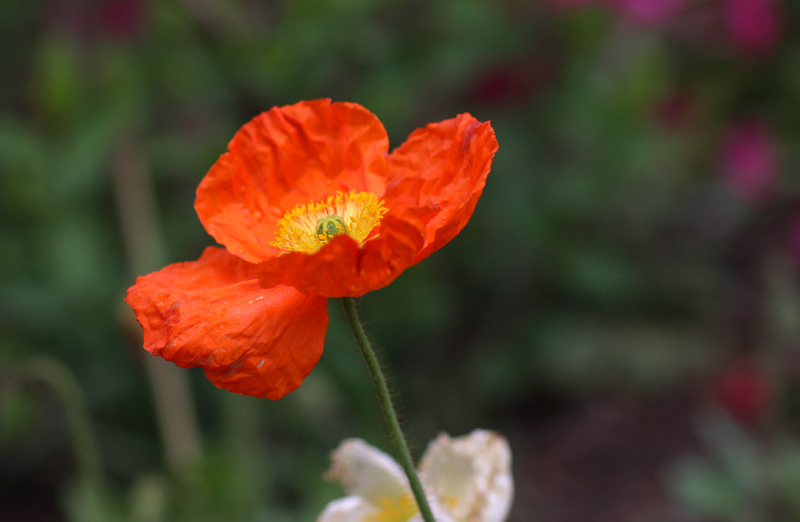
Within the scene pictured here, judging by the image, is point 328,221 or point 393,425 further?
point 328,221

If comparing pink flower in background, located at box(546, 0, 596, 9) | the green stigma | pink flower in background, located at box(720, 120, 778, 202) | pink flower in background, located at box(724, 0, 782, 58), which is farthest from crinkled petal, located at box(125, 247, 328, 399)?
pink flower in background, located at box(724, 0, 782, 58)

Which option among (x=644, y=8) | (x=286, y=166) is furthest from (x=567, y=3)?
(x=286, y=166)

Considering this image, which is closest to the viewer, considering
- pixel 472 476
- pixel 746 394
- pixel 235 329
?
pixel 235 329

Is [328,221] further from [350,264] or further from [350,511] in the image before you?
[350,511]

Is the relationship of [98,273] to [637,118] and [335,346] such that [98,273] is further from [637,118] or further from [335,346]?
[637,118]

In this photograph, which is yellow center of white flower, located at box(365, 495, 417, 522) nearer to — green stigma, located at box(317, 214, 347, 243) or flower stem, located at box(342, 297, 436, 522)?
flower stem, located at box(342, 297, 436, 522)
